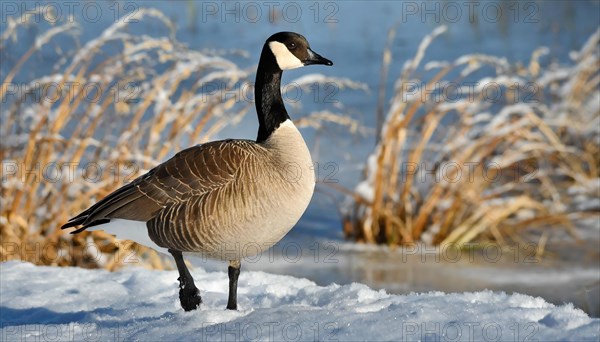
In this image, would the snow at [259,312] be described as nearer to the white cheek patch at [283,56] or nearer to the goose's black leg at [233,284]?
the goose's black leg at [233,284]

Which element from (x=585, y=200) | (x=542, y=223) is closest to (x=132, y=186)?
(x=542, y=223)

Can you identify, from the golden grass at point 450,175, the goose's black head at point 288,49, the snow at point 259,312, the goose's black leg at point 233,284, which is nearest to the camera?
the snow at point 259,312

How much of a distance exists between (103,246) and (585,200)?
171 inches

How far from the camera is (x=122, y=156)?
19.7 feet

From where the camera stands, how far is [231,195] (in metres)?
4.00

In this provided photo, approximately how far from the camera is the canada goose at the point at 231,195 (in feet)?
13.1

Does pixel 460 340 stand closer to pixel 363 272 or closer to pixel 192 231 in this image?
pixel 192 231

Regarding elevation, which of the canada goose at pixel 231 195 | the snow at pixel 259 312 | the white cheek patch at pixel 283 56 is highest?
the white cheek patch at pixel 283 56

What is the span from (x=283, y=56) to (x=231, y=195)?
859 mm

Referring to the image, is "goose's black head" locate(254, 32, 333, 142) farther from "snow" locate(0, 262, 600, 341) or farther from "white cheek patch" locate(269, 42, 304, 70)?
"snow" locate(0, 262, 600, 341)

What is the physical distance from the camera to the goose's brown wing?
161 inches

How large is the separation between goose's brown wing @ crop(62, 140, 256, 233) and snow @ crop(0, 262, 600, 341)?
0.55 metres

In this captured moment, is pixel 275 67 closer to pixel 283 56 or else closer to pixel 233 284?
pixel 283 56

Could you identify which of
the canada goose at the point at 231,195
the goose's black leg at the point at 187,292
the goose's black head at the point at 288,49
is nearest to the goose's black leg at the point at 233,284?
the canada goose at the point at 231,195
